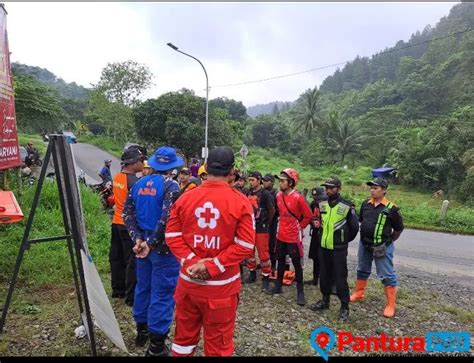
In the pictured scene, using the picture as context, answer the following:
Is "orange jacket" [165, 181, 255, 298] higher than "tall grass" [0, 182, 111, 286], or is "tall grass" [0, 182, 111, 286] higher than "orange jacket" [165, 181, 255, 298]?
"orange jacket" [165, 181, 255, 298]

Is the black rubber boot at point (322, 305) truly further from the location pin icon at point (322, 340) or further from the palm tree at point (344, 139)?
the palm tree at point (344, 139)

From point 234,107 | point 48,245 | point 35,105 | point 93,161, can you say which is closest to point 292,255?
point 48,245

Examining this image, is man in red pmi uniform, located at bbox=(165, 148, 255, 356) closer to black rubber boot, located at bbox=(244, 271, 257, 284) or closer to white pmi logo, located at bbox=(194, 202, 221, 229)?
white pmi logo, located at bbox=(194, 202, 221, 229)

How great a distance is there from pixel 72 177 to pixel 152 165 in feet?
2.42

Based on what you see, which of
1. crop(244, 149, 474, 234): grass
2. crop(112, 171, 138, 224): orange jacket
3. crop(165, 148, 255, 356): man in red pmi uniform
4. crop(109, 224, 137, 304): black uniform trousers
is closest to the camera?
crop(165, 148, 255, 356): man in red pmi uniform

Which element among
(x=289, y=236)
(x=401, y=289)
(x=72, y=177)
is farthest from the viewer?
(x=401, y=289)

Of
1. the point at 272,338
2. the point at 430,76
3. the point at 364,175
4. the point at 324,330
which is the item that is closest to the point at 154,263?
the point at 272,338

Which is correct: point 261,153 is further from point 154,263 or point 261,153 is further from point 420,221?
point 154,263

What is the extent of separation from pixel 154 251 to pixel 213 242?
0.92 meters

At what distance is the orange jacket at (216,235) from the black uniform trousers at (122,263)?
1922 millimetres

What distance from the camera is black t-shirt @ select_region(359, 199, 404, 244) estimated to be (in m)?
4.62

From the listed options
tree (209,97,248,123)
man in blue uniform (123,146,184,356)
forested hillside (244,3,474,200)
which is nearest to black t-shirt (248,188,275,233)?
man in blue uniform (123,146,184,356)

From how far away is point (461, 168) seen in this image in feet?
71.4

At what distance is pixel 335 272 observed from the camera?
4504 millimetres
